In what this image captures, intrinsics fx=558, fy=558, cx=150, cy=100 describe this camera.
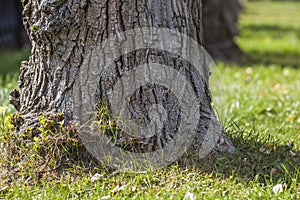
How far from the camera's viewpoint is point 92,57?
3.22 meters

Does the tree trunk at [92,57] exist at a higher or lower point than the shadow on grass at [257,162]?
higher

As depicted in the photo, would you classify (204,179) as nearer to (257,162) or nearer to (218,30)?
(257,162)

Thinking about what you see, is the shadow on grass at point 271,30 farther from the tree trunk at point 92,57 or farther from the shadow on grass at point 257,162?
the tree trunk at point 92,57

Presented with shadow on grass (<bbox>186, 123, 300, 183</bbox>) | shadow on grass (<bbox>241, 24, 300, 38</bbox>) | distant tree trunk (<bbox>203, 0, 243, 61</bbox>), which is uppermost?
distant tree trunk (<bbox>203, 0, 243, 61</bbox>)

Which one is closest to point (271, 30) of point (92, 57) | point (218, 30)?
point (218, 30)

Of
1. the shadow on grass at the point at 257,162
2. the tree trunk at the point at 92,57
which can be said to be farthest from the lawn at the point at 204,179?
the tree trunk at the point at 92,57

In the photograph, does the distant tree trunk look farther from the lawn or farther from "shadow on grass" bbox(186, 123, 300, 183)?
→ "shadow on grass" bbox(186, 123, 300, 183)

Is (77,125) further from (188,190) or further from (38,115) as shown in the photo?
(188,190)

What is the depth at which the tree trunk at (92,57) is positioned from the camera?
3170mm

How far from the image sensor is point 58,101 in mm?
3273

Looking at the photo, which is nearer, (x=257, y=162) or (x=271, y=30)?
(x=257, y=162)

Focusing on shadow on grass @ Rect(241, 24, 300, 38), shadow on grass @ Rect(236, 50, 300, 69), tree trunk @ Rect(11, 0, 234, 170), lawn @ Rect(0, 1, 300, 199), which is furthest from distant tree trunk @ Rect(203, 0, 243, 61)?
tree trunk @ Rect(11, 0, 234, 170)

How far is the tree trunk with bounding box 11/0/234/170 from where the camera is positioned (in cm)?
317

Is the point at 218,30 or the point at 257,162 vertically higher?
the point at 218,30
